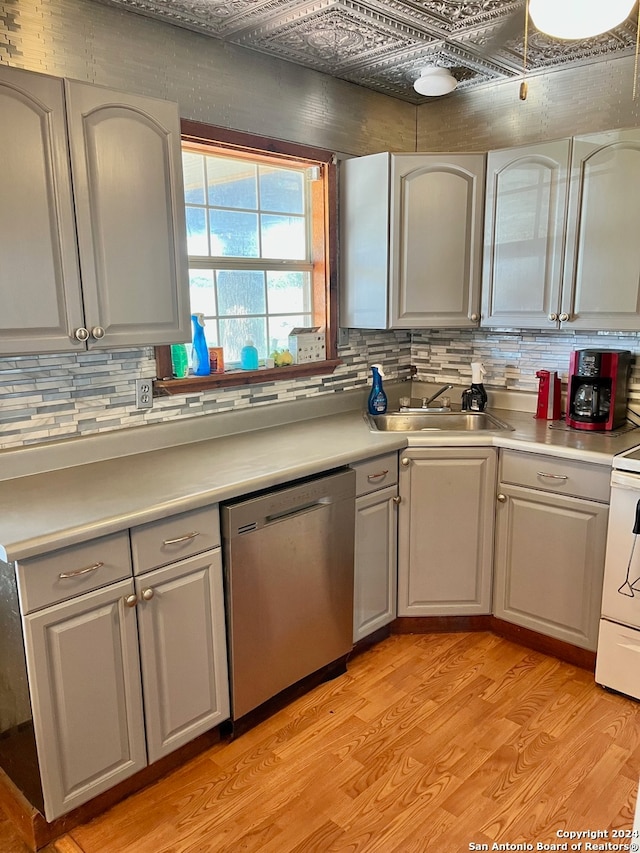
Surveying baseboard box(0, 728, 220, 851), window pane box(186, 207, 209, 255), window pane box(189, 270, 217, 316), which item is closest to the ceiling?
window pane box(186, 207, 209, 255)

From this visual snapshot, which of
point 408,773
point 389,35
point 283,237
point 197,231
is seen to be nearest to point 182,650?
point 408,773

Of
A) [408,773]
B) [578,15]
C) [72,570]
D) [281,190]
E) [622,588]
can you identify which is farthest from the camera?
[281,190]

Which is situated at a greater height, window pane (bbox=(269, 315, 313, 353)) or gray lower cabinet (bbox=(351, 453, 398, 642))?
window pane (bbox=(269, 315, 313, 353))

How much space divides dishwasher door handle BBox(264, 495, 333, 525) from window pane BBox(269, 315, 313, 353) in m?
0.93

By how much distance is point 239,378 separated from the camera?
8.86 ft

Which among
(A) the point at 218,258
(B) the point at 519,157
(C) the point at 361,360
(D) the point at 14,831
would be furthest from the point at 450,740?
(B) the point at 519,157

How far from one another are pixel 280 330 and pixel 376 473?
89cm

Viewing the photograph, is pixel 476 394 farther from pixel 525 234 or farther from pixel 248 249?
pixel 248 249

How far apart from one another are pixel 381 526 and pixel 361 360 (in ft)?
3.31

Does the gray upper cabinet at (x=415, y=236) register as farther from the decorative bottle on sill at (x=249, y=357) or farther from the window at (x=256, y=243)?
the decorative bottle on sill at (x=249, y=357)

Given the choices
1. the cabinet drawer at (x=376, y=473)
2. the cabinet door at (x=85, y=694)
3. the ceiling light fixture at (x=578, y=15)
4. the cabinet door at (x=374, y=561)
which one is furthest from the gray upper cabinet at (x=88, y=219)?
the ceiling light fixture at (x=578, y=15)

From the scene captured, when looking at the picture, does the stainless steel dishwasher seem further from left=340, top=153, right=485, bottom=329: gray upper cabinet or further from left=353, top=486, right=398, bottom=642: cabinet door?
left=340, top=153, right=485, bottom=329: gray upper cabinet

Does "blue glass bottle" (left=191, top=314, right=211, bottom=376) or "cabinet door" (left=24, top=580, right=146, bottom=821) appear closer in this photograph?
"cabinet door" (left=24, top=580, right=146, bottom=821)

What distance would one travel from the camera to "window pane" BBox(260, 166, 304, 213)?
111 inches
